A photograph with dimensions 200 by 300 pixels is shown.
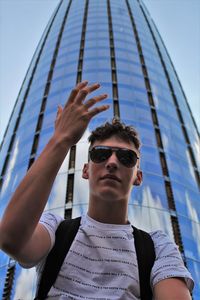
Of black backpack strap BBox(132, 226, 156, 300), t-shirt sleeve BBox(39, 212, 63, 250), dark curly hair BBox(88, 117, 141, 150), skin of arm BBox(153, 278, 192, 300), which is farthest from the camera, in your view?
dark curly hair BBox(88, 117, 141, 150)

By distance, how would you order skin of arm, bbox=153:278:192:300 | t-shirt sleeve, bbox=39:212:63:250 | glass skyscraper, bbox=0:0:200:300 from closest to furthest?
skin of arm, bbox=153:278:192:300 < t-shirt sleeve, bbox=39:212:63:250 < glass skyscraper, bbox=0:0:200:300

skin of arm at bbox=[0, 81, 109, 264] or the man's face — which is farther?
the man's face

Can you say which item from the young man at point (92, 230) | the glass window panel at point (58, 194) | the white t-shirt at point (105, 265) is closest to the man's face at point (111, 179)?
the young man at point (92, 230)

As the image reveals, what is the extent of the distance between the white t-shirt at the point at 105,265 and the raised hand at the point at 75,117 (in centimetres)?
57

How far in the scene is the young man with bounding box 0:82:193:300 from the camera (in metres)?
1.74

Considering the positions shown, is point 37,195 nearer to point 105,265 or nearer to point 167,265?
point 105,265

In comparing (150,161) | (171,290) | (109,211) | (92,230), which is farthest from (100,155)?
(150,161)

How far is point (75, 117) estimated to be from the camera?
2047mm

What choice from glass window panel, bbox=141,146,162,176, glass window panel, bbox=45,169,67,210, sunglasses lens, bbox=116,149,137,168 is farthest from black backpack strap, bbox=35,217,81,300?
glass window panel, bbox=141,146,162,176

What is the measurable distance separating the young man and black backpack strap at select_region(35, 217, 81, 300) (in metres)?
0.03

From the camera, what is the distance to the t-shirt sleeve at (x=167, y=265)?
197 centimetres

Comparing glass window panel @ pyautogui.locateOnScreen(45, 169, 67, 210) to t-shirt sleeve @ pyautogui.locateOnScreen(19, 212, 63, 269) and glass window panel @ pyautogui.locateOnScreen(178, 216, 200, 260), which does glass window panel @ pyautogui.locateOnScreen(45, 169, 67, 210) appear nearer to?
glass window panel @ pyautogui.locateOnScreen(178, 216, 200, 260)

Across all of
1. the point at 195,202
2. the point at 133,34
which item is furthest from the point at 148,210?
the point at 133,34

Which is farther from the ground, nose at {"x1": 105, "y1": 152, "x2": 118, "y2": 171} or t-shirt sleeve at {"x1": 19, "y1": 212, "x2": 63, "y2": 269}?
nose at {"x1": 105, "y1": 152, "x2": 118, "y2": 171}
